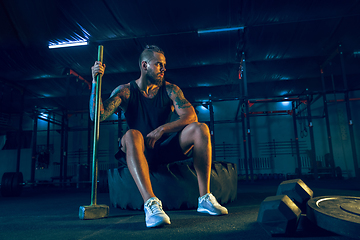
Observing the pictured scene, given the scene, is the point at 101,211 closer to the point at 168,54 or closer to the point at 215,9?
the point at 215,9

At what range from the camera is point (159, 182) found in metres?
1.46

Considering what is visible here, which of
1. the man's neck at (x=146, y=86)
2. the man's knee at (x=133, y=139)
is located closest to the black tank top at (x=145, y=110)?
the man's neck at (x=146, y=86)

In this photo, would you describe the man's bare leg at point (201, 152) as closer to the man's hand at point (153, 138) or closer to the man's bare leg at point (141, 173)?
the man's hand at point (153, 138)

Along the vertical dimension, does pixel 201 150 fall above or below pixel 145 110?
below

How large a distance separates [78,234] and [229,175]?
1126 millimetres

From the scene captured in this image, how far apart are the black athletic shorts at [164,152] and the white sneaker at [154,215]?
0.37 m

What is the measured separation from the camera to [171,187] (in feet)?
4.80

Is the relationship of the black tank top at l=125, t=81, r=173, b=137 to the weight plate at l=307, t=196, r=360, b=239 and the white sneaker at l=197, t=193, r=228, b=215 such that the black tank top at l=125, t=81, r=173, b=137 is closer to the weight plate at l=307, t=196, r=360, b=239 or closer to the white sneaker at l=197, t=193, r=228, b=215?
the white sneaker at l=197, t=193, r=228, b=215

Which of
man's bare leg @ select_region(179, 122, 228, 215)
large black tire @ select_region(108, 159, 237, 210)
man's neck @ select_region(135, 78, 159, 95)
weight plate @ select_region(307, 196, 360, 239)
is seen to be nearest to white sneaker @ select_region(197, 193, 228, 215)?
man's bare leg @ select_region(179, 122, 228, 215)

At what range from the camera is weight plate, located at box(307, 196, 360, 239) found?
663 mm

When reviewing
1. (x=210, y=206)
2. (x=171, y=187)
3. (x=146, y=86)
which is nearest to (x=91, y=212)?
(x=171, y=187)

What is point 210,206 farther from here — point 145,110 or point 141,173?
point 145,110

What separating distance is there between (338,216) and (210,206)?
627mm

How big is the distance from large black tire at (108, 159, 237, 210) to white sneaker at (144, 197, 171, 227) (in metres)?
0.38
